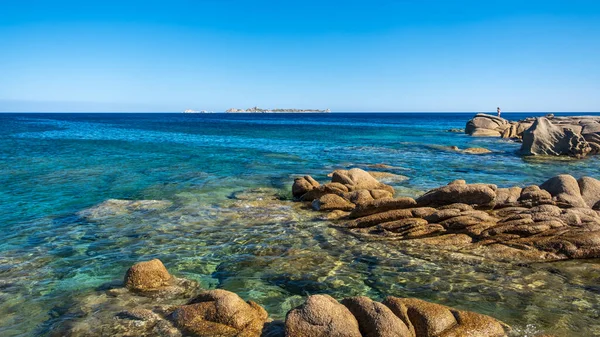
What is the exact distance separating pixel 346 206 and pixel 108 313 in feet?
34.2

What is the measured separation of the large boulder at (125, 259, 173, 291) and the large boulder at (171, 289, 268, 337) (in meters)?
1.96

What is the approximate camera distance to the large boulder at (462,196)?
14688mm

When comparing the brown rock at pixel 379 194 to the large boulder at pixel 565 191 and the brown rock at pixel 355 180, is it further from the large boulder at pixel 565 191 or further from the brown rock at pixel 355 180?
the large boulder at pixel 565 191

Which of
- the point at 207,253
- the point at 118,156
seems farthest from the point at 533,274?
the point at 118,156

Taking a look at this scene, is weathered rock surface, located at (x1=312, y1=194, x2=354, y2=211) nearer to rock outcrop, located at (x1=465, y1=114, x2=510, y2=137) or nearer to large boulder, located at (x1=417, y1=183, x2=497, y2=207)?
large boulder, located at (x1=417, y1=183, x2=497, y2=207)

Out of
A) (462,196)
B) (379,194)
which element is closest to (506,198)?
(462,196)

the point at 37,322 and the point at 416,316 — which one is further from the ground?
the point at 416,316

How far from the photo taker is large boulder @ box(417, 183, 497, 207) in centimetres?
1469

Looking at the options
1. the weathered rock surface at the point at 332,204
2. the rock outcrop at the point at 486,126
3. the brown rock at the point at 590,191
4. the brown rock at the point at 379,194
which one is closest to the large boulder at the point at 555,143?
the brown rock at the point at 590,191

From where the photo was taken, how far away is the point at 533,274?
10414mm

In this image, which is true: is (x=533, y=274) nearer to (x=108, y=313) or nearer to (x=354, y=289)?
(x=354, y=289)

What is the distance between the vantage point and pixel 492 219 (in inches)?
527

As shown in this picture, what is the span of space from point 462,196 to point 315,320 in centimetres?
1014

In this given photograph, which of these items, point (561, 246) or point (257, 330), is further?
point (561, 246)
